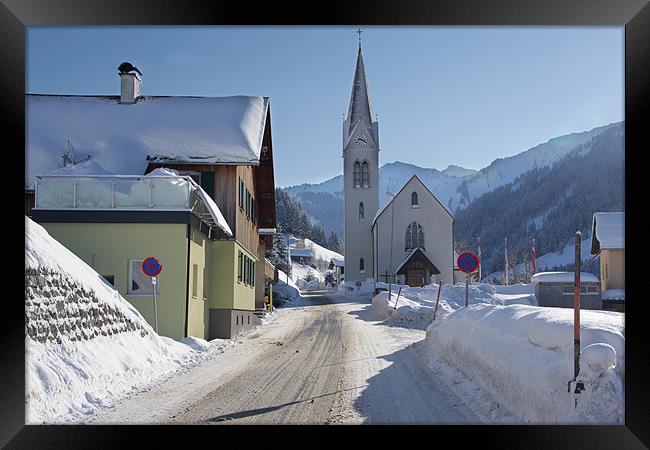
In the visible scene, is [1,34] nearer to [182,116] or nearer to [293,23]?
[293,23]

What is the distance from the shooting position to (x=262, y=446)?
7.91m

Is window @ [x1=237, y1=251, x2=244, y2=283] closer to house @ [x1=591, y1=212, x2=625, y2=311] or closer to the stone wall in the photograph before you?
the stone wall

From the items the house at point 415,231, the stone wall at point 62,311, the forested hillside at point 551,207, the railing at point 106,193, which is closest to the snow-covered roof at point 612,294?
the railing at point 106,193

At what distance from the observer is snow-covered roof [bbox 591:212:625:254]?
40.9 meters

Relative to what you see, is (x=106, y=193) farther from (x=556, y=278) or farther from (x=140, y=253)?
(x=556, y=278)

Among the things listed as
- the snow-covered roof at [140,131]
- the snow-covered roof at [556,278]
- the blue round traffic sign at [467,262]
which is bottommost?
the snow-covered roof at [556,278]

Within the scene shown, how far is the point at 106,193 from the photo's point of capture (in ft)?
63.0

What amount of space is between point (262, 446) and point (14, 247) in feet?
12.2

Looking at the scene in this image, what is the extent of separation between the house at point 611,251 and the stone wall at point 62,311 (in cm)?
3255

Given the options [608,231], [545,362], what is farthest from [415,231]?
[545,362]

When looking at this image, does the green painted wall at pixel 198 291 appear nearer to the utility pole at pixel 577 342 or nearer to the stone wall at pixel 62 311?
the stone wall at pixel 62 311

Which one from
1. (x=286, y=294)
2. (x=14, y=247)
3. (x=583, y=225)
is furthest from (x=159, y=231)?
(x=583, y=225)

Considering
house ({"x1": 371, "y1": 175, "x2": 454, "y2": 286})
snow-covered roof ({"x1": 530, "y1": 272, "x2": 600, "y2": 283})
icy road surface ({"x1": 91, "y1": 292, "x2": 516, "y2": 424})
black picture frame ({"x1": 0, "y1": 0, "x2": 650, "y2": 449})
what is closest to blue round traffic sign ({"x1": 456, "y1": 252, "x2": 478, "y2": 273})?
icy road surface ({"x1": 91, "y1": 292, "x2": 516, "y2": 424})

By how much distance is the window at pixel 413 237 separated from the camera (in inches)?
2844
